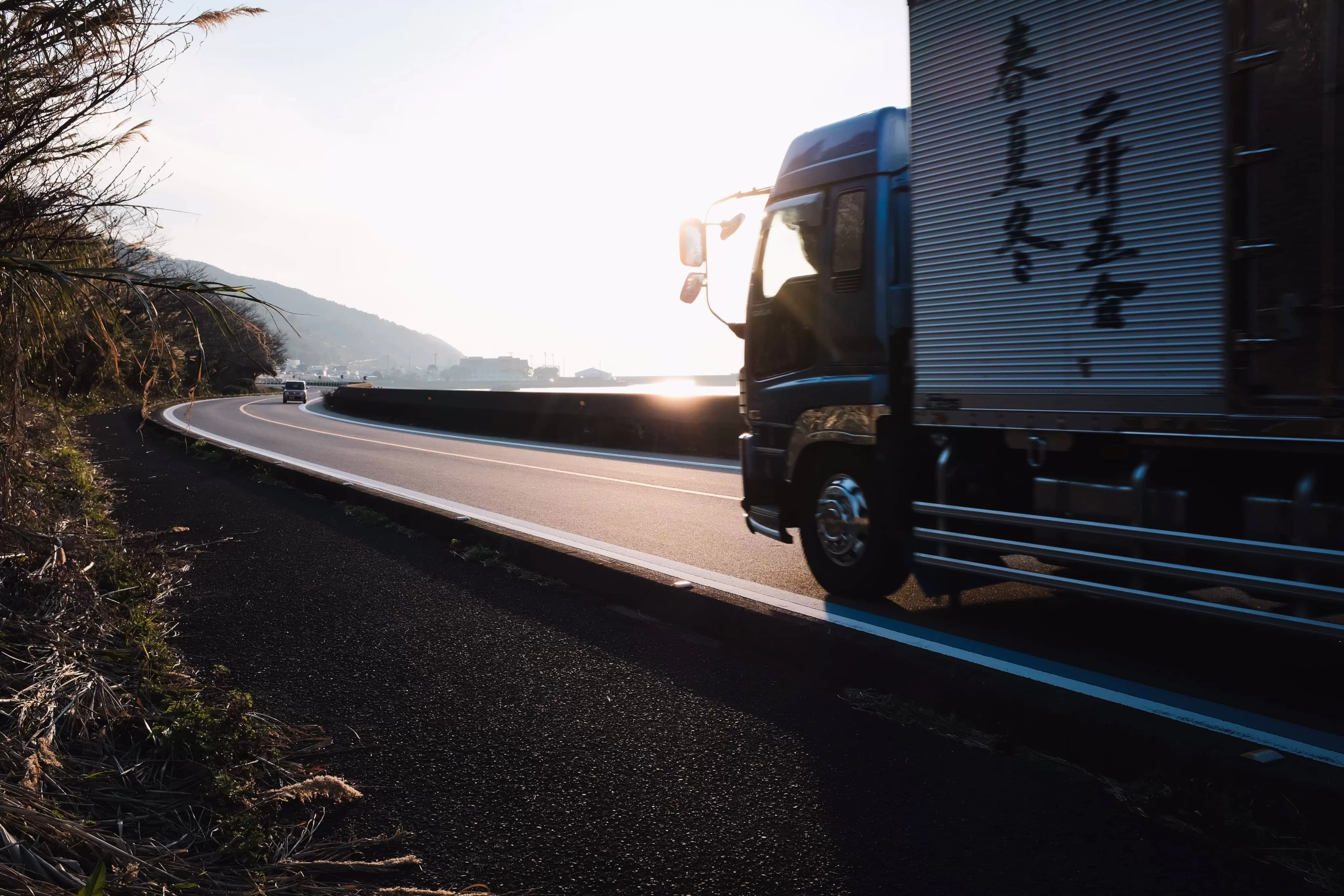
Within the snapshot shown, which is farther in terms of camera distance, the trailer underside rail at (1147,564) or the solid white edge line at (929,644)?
the trailer underside rail at (1147,564)

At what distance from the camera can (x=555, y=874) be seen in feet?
→ 9.08

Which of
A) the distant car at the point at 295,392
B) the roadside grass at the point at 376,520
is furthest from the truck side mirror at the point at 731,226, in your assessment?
the distant car at the point at 295,392

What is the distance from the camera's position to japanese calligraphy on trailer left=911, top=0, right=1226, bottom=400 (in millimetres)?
4242

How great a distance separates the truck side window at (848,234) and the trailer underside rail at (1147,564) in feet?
5.01

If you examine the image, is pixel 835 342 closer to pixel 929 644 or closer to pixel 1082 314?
pixel 1082 314

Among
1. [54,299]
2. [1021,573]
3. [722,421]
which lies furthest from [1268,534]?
[722,421]

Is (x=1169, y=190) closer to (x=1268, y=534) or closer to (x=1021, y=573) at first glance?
(x=1268, y=534)

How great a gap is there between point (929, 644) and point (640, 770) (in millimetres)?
2017

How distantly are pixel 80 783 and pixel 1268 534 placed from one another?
443cm

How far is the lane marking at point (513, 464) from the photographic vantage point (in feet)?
38.5

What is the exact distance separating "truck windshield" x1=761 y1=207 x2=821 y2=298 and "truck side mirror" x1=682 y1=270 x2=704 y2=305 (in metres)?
0.68

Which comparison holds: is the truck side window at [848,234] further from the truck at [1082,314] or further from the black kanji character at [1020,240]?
the black kanji character at [1020,240]

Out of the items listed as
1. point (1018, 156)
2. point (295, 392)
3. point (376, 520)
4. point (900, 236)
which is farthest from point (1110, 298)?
point (295, 392)

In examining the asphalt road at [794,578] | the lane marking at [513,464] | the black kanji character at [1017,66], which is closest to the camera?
the asphalt road at [794,578]
